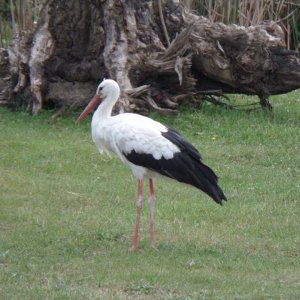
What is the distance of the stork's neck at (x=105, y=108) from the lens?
8.24 meters

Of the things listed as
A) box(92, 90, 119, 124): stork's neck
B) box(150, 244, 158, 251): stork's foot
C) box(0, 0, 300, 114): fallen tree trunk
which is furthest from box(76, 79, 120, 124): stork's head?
box(0, 0, 300, 114): fallen tree trunk

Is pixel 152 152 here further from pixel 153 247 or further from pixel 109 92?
pixel 109 92

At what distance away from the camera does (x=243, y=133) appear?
1216 centimetres

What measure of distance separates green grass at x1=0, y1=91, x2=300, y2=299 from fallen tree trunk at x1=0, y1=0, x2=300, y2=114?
18.6 inches

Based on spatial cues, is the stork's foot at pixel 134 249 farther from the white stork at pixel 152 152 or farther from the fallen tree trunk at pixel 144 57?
the fallen tree trunk at pixel 144 57

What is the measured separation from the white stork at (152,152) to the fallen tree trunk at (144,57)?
15.2 ft

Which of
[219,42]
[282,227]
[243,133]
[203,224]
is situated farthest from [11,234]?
[219,42]

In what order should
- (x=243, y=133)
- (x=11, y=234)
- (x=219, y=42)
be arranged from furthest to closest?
(x=219, y=42)
(x=243, y=133)
(x=11, y=234)

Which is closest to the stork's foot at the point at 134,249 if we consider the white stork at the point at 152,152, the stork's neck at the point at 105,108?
the white stork at the point at 152,152

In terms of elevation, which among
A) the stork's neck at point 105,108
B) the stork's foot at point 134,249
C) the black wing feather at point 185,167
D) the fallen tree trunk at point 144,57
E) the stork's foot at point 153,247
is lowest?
the fallen tree trunk at point 144,57

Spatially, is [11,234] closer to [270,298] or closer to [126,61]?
[270,298]

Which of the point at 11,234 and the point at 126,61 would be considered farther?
the point at 126,61

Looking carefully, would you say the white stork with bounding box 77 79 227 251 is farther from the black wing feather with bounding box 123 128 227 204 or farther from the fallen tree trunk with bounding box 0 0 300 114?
the fallen tree trunk with bounding box 0 0 300 114

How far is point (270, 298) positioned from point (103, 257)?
1.61 meters
